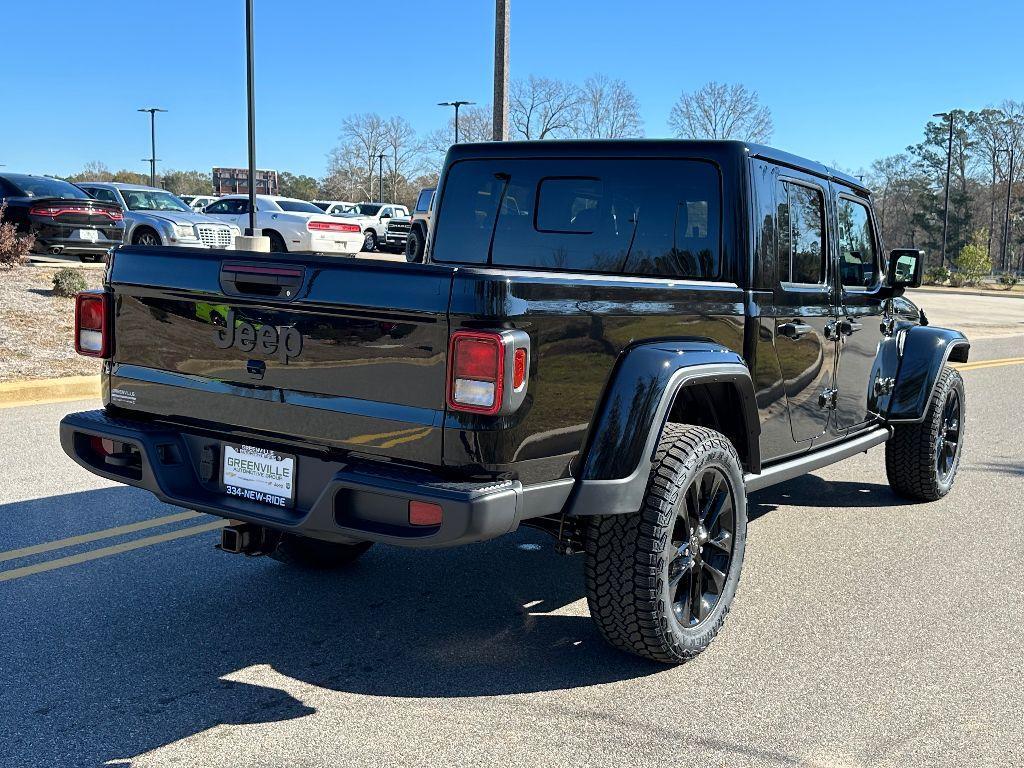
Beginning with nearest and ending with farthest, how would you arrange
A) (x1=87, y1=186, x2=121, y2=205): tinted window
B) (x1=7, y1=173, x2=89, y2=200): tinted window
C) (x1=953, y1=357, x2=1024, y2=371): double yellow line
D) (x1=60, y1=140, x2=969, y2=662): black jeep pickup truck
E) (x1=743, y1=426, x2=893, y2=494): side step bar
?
(x1=60, y1=140, x2=969, y2=662): black jeep pickup truck
(x1=743, y1=426, x2=893, y2=494): side step bar
(x1=953, y1=357, x2=1024, y2=371): double yellow line
(x1=7, y1=173, x2=89, y2=200): tinted window
(x1=87, y1=186, x2=121, y2=205): tinted window

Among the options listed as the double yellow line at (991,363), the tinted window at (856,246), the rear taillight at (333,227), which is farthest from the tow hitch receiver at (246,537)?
the rear taillight at (333,227)

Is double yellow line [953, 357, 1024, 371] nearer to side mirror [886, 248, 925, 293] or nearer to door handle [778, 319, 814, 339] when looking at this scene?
side mirror [886, 248, 925, 293]

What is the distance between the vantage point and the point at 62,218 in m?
18.0

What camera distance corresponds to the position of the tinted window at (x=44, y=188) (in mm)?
18453

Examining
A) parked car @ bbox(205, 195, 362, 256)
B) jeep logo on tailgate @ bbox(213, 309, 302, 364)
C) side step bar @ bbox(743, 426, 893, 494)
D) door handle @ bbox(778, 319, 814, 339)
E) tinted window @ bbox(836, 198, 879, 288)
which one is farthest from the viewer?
parked car @ bbox(205, 195, 362, 256)

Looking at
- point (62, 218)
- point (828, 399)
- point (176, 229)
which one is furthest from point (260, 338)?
point (62, 218)

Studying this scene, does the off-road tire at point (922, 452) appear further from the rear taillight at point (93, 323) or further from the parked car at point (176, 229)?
the parked car at point (176, 229)

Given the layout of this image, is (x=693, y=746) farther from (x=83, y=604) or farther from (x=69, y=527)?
(x=69, y=527)

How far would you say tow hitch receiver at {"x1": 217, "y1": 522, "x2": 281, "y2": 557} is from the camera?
3.73m

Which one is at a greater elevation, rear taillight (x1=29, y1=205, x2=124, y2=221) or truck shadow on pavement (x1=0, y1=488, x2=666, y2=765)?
rear taillight (x1=29, y1=205, x2=124, y2=221)

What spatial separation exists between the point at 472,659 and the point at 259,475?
1.05m

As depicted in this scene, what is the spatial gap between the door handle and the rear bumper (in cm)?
193

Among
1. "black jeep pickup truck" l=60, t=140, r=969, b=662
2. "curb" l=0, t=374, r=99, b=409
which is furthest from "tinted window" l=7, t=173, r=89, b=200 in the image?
"black jeep pickup truck" l=60, t=140, r=969, b=662

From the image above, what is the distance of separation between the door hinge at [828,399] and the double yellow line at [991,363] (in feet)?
34.5
